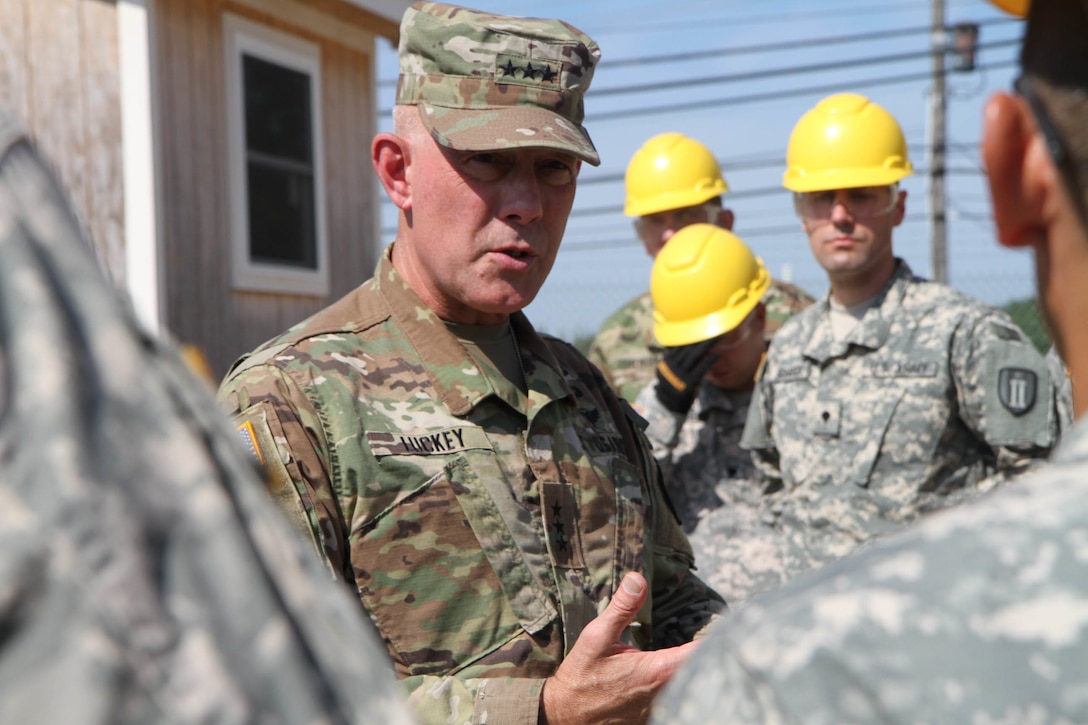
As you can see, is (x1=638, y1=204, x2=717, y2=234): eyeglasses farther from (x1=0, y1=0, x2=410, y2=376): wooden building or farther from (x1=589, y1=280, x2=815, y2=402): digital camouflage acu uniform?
(x1=0, y1=0, x2=410, y2=376): wooden building

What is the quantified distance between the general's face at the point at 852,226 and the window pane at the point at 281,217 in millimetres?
3822

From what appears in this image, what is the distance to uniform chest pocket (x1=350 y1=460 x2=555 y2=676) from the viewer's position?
2172 millimetres

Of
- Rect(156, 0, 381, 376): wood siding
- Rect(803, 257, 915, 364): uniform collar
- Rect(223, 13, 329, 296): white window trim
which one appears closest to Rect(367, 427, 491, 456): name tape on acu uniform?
Rect(803, 257, 915, 364): uniform collar

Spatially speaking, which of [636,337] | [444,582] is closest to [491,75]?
[444,582]

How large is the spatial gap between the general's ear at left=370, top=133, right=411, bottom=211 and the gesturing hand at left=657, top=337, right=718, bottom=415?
229 cm

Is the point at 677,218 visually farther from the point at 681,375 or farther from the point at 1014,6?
the point at 1014,6

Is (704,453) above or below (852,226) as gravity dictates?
below

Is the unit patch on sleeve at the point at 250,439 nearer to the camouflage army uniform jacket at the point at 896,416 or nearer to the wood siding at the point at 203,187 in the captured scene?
the camouflage army uniform jacket at the point at 896,416

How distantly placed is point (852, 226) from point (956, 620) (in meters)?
4.05

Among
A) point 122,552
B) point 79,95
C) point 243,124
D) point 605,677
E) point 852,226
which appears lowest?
point 605,677

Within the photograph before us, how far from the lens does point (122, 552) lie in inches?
28.9

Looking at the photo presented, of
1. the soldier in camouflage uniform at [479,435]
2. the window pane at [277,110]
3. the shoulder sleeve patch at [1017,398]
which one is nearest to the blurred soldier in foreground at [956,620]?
the soldier in camouflage uniform at [479,435]

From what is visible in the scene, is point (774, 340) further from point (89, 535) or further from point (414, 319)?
point (89, 535)

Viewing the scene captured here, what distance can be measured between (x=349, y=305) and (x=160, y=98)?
4661 millimetres
